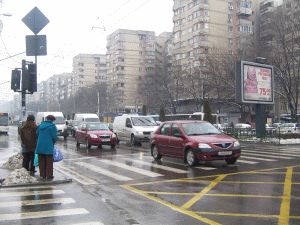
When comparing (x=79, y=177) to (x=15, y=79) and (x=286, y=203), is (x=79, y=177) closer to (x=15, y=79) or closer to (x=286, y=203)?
(x=15, y=79)

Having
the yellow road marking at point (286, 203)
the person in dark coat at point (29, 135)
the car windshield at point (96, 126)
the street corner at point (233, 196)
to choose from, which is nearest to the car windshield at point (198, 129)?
the street corner at point (233, 196)

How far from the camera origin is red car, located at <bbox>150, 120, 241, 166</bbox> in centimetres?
1105

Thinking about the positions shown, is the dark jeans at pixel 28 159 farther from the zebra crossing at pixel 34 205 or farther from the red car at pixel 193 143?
the red car at pixel 193 143

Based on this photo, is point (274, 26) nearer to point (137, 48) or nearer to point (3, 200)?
point (3, 200)

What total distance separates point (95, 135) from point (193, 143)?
31.6ft

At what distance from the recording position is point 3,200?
269 inches

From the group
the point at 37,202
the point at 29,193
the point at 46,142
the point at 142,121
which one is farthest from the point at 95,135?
the point at 37,202

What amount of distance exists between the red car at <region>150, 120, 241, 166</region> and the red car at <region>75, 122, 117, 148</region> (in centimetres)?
645

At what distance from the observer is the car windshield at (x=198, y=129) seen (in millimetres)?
12094

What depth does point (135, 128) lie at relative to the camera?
73.1 feet

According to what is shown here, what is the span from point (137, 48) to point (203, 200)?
93.9 m

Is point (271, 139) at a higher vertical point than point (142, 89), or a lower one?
lower

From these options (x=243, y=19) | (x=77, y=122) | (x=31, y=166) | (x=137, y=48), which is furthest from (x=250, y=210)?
(x=137, y=48)

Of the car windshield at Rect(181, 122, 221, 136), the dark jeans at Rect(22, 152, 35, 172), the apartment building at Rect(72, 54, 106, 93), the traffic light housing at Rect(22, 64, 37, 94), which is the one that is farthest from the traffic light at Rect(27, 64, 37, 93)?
the apartment building at Rect(72, 54, 106, 93)
